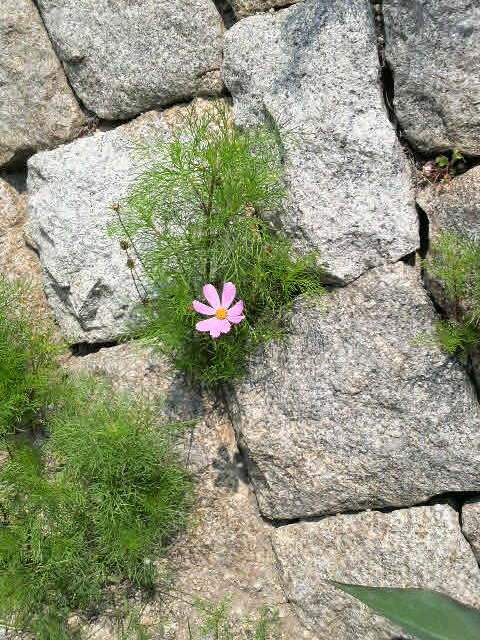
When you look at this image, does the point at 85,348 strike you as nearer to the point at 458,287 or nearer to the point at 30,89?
the point at 30,89

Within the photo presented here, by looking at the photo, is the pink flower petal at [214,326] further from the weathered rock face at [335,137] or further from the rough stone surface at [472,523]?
the rough stone surface at [472,523]

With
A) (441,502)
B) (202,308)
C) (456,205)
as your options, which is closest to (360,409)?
(441,502)

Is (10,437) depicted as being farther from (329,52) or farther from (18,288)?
(329,52)

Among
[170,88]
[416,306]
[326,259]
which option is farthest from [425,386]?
[170,88]

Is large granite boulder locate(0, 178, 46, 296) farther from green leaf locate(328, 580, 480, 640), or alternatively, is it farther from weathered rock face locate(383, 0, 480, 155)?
green leaf locate(328, 580, 480, 640)

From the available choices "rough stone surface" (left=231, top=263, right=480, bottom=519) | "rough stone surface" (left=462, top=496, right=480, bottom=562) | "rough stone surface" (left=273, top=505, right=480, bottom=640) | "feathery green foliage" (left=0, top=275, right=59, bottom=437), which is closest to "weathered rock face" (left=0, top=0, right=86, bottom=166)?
"feathery green foliage" (left=0, top=275, right=59, bottom=437)

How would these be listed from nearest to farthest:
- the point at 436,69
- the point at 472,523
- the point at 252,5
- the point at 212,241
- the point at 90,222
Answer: the point at 436,69 < the point at 472,523 < the point at 212,241 < the point at 252,5 < the point at 90,222

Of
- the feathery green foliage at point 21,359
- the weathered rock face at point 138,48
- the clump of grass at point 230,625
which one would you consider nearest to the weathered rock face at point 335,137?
the weathered rock face at point 138,48
